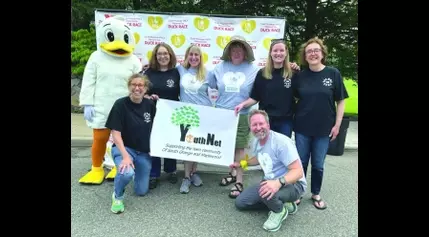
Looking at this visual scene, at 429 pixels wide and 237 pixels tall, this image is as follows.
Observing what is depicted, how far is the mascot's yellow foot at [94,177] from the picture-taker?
4266 mm

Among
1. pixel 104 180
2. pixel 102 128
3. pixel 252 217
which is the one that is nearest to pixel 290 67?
pixel 252 217

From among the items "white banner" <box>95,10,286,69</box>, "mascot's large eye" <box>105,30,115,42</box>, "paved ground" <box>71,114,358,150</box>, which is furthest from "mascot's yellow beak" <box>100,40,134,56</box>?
"paved ground" <box>71,114,358,150</box>

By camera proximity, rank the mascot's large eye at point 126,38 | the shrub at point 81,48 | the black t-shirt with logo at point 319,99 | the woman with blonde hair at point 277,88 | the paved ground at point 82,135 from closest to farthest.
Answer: the black t-shirt with logo at point 319,99
the woman with blonde hair at point 277,88
the mascot's large eye at point 126,38
the paved ground at point 82,135
the shrub at point 81,48

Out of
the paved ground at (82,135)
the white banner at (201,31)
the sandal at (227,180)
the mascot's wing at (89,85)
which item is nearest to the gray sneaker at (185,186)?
the sandal at (227,180)

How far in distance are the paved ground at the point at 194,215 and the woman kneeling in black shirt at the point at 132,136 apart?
0.73 ft

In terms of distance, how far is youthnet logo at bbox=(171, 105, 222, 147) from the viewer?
13.3 ft

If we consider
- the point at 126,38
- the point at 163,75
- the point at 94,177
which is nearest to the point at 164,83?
the point at 163,75

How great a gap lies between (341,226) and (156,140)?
223 cm

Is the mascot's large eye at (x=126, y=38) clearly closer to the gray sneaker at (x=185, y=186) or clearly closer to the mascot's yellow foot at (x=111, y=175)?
the mascot's yellow foot at (x=111, y=175)

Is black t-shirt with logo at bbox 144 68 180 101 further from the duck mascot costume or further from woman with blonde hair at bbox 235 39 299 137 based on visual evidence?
woman with blonde hair at bbox 235 39 299 137

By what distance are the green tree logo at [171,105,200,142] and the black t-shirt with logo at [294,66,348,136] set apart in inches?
48.9

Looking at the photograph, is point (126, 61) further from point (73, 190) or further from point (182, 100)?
point (73, 190)

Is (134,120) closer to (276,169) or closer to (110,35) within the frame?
(110,35)
